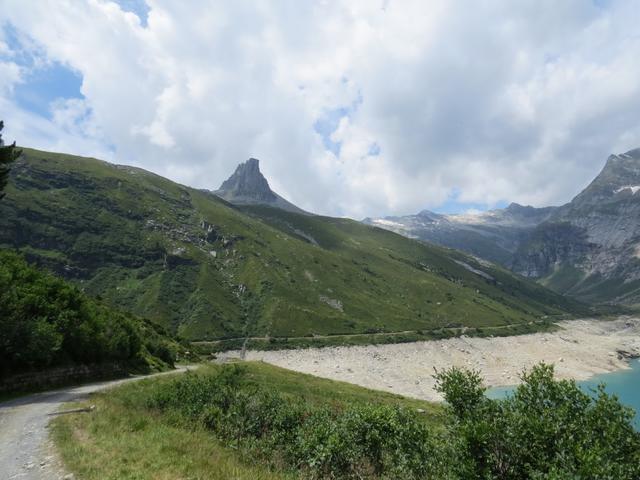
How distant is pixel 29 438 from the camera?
59.8 ft

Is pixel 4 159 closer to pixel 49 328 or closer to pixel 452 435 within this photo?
pixel 49 328

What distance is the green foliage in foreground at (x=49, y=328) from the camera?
31.2 m

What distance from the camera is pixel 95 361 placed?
43750 mm

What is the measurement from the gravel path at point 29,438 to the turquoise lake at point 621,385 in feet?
330

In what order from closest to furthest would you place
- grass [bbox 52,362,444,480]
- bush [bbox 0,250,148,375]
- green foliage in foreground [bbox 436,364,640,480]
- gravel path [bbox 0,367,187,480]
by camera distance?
green foliage in foreground [bbox 436,364,640,480], gravel path [bbox 0,367,187,480], grass [bbox 52,362,444,480], bush [bbox 0,250,148,375]

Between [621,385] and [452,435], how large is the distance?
143 m

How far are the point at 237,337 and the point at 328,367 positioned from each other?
61384 millimetres

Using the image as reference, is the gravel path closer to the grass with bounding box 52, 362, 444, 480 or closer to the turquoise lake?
the grass with bounding box 52, 362, 444, 480

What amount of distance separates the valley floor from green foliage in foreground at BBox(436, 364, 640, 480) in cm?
9536

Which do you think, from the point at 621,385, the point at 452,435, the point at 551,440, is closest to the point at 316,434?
the point at 452,435

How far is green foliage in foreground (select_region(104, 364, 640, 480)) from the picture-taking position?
1536 cm

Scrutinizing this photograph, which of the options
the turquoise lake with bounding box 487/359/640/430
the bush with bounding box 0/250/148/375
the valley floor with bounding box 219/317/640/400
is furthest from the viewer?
the valley floor with bounding box 219/317/640/400

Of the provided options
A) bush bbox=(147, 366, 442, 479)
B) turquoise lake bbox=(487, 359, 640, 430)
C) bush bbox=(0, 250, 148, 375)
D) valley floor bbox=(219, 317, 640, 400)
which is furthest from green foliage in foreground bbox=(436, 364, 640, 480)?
valley floor bbox=(219, 317, 640, 400)

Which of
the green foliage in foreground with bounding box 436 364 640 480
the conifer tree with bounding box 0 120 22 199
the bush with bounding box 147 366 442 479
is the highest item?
the conifer tree with bounding box 0 120 22 199
